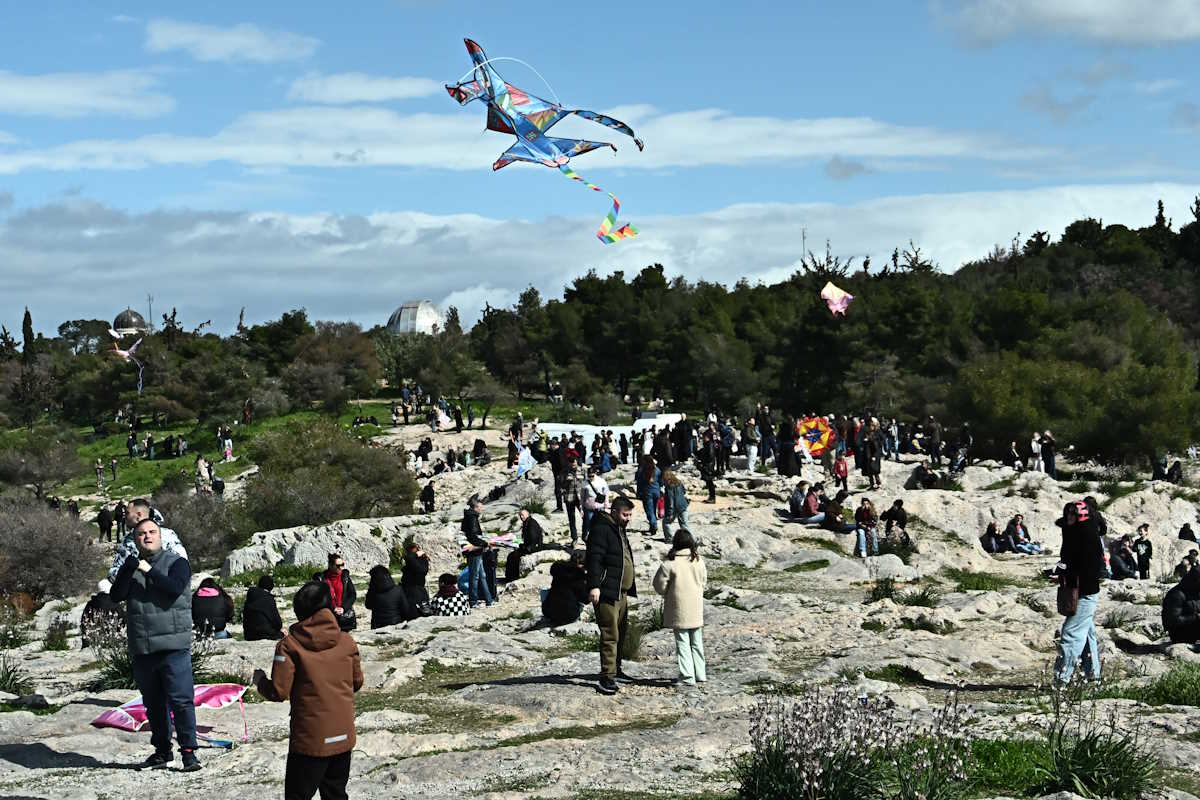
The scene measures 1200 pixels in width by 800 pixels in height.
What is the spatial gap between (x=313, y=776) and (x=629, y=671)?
6.31m

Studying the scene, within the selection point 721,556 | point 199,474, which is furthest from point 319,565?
point 199,474

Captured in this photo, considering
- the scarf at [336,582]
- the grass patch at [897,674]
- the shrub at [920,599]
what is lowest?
the shrub at [920,599]

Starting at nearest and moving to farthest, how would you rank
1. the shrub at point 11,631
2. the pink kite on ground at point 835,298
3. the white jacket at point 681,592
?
the white jacket at point 681,592
the shrub at point 11,631
the pink kite on ground at point 835,298

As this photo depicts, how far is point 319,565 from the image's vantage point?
2519cm

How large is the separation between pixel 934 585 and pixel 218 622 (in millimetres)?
11106

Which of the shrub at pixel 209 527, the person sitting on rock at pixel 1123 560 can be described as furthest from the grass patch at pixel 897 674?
the shrub at pixel 209 527

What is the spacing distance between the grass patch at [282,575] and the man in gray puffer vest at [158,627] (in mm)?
14601

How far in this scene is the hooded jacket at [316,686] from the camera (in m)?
7.01

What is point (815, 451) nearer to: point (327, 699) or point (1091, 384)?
point (1091, 384)

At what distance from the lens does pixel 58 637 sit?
17.4 meters

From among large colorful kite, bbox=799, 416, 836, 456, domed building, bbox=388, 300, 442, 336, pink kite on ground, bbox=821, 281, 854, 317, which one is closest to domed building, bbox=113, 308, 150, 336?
domed building, bbox=388, 300, 442, 336

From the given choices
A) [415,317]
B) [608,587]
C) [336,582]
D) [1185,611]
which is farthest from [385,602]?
[415,317]

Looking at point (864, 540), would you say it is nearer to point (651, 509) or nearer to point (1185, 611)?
point (651, 509)

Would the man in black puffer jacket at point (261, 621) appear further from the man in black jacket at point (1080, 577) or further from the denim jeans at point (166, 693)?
the man in black jacket at point (1080, 577)
